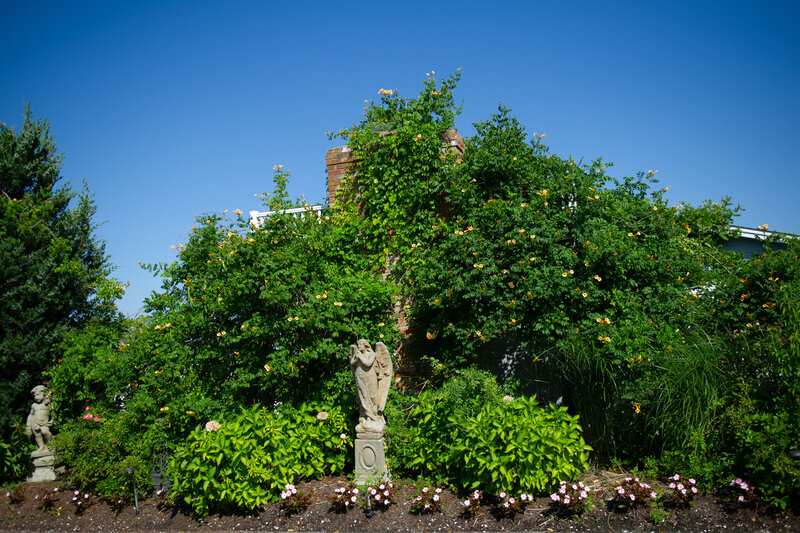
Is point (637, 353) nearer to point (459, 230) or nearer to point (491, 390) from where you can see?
point (491, 390)

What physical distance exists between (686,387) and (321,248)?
14.9 ft

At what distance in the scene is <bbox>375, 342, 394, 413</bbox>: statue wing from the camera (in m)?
5.95

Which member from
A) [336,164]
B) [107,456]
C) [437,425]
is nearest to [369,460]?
[437,425]

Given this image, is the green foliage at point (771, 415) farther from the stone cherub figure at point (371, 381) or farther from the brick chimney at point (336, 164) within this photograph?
the brick chimney at point (336, 164)

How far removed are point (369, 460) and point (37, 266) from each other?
228 inches

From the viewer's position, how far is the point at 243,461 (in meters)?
5.29

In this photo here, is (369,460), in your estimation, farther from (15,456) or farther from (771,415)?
(15,456)

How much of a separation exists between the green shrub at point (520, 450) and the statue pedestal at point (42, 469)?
236 inches

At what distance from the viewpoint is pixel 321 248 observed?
23.3 ft

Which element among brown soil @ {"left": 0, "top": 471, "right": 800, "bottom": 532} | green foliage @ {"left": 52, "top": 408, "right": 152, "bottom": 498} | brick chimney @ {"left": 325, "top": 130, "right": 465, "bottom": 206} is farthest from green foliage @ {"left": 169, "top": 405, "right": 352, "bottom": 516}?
brick chimney @ {"left": 325, "top": 130, "right": 465, "bottom": 206}

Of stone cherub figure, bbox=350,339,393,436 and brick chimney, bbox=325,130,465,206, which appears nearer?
stone cherub figure, bbox=350,339,393,436

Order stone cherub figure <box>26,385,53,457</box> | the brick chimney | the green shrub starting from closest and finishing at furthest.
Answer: the green shrub < stone cherub figure <box>26,385,53,457</box> < the brick chimney

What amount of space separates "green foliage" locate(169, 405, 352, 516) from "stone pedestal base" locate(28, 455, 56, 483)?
2.95m

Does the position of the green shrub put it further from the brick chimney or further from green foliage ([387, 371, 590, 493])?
the brick chimney
